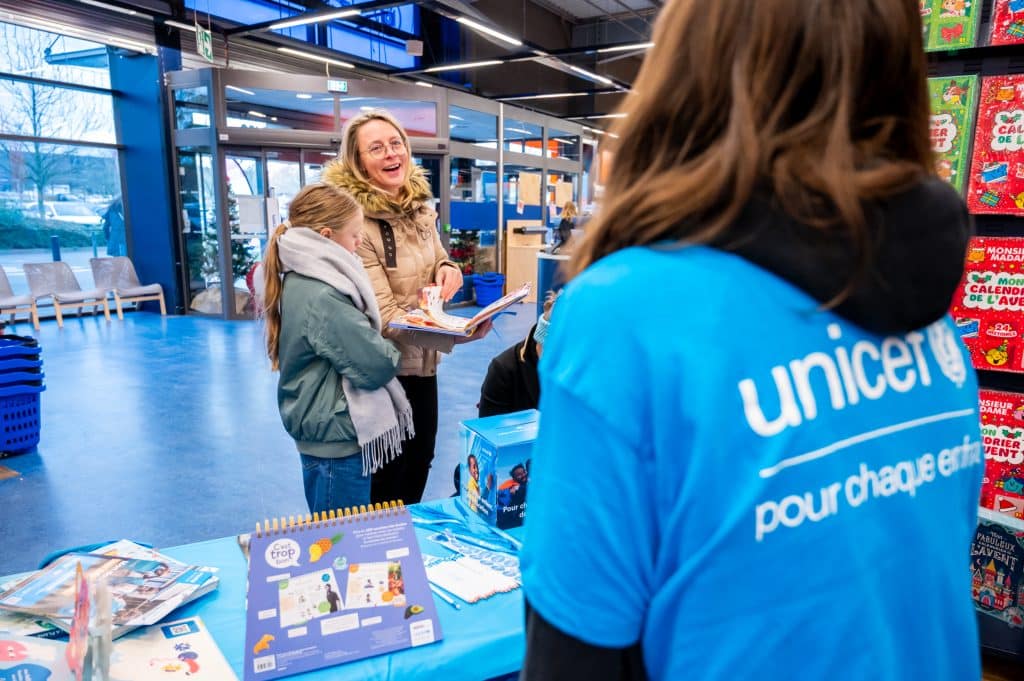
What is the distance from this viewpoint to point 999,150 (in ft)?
6.21

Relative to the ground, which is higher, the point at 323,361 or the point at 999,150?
the point at 999,150

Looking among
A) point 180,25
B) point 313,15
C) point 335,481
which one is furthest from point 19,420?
point 180,25

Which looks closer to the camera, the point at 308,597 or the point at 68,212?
the point at 308,597

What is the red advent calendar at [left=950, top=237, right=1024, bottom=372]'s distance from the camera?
194 centimetres

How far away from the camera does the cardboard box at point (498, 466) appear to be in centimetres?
157

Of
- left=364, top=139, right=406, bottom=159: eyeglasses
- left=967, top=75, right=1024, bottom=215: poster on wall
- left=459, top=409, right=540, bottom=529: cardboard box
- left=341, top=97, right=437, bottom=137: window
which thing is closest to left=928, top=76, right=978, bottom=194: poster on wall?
left=967, top=75, right=1024, bottom=215: poster on wall

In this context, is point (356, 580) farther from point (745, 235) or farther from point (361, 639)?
point (745, 235)

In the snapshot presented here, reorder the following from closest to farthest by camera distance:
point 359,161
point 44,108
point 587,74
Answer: point 359,161 → point 44,108 → point 587,74

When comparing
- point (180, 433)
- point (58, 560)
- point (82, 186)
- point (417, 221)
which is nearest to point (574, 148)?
point (82, 186)

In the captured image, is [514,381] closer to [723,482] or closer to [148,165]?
[723,482]

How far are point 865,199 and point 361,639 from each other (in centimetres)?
104

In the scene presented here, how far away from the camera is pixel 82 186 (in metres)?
9.09

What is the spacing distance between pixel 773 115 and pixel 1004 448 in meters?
2.02

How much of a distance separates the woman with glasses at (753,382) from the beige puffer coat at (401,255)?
1716 mm
